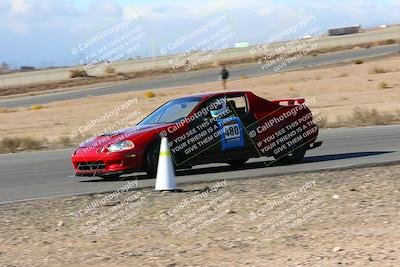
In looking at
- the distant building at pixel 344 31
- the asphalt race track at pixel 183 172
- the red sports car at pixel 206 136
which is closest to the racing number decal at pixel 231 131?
the red sports car at pixel 206 136

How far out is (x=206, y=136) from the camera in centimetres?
1317

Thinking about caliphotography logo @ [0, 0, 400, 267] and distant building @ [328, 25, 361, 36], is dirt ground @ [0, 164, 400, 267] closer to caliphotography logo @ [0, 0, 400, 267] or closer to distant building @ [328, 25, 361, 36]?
caliphotography logo @ [0, 0, 400, 267]

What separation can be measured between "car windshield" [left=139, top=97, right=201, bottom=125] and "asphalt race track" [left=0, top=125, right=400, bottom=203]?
0.98 meters

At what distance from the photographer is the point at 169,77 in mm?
62250

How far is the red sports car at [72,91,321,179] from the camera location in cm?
1272

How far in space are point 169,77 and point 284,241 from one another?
54.7 metres

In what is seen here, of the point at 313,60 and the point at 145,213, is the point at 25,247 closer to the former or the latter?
the point at 145,213

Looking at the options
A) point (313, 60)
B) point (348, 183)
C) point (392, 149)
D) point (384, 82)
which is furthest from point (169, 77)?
point (348, 183)

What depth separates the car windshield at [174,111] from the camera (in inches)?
526

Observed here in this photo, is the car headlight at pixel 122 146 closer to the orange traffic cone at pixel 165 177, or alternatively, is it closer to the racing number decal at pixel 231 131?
the orange traffic cone at pixel 165 177

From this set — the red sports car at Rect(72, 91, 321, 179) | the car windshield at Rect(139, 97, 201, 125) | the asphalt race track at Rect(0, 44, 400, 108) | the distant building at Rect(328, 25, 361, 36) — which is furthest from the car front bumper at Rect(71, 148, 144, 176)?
the distant building at Rect(328, 25, 361, 36)

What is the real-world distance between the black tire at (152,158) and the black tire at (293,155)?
8.44ft

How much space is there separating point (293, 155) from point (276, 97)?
76.2ft

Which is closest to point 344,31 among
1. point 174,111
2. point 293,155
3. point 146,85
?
point 146,85
